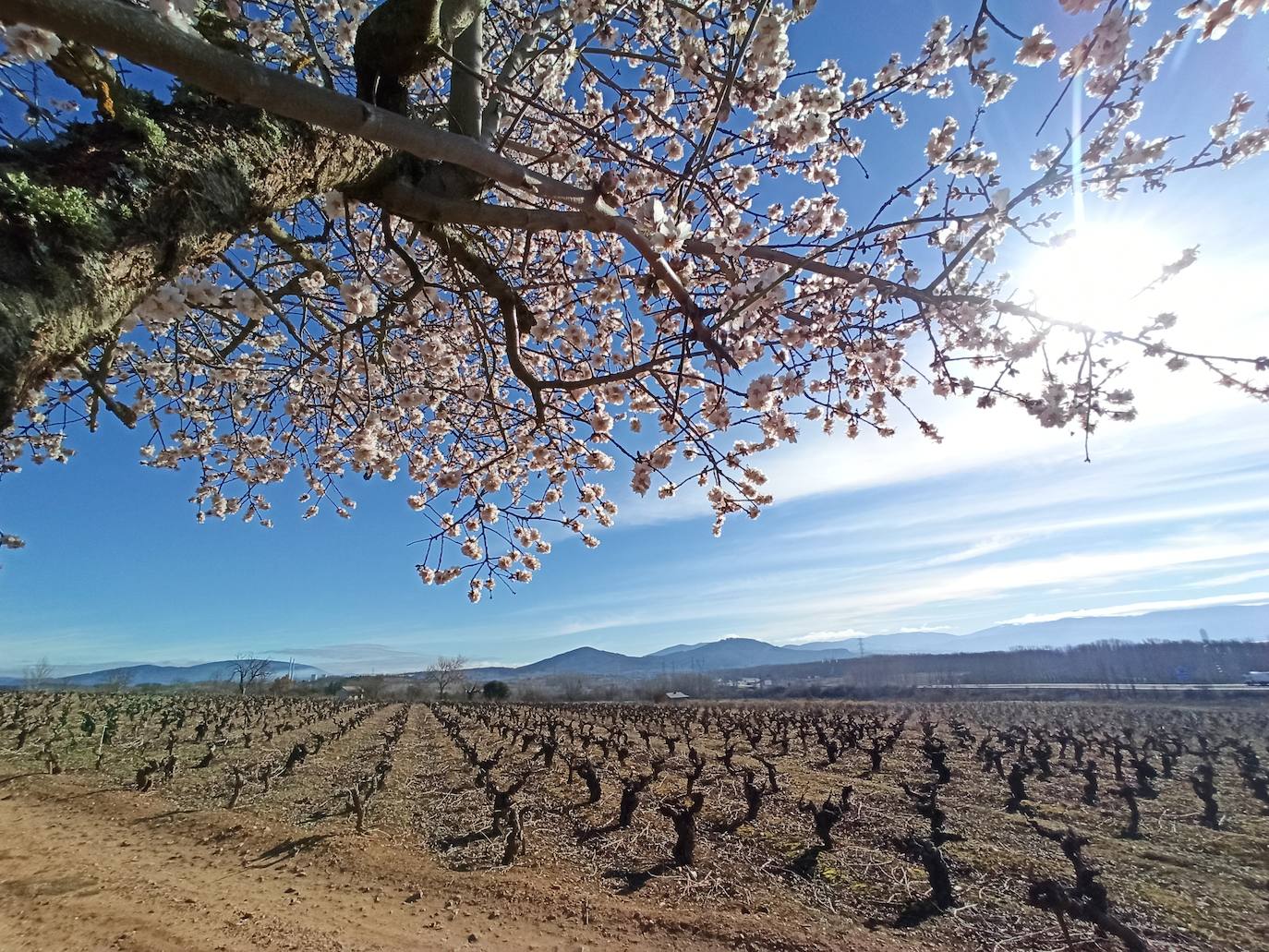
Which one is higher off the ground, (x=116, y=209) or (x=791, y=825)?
(x=116, y=209)

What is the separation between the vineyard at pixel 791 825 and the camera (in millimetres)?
5719

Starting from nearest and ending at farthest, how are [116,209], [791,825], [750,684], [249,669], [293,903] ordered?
1. [116,209]
2. [293,903]
3. [791,825]
4. [249,669]
5. [750,684]

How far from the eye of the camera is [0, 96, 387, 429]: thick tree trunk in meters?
1.51

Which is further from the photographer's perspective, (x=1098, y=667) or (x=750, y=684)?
(x=750, y=684)

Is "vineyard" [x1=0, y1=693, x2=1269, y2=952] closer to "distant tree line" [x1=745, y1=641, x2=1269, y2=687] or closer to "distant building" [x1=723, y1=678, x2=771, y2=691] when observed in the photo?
"distant tree line" [x1=745, y1=641, x2=1269, y2=687]

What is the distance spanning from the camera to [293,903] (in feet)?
19.1

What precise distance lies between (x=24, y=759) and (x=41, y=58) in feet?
55.6

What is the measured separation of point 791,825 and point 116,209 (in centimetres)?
938

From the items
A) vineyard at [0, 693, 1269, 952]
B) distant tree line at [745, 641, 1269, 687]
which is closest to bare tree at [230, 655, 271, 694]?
vineyard at [0, 693, 1269, 952]

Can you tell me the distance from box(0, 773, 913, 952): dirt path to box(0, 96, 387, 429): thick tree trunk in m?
5.45

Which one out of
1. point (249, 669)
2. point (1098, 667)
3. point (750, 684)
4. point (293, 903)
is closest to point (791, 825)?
point (293, 903)

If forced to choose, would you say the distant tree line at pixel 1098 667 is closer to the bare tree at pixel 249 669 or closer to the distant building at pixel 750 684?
the distant building at pixel 750 684

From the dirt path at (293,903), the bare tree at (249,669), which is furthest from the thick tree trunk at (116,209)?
the bare tree at (249,669)

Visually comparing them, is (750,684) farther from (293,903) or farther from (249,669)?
(293,903)
